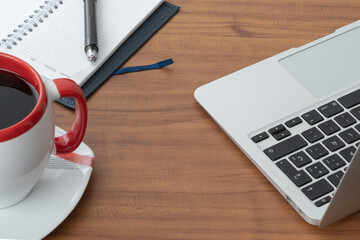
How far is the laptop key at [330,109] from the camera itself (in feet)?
2.27

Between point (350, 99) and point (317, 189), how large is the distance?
0.50 feet

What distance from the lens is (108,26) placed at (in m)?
0.80

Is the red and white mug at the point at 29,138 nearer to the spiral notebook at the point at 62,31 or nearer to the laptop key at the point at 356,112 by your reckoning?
the spiral notebook at the point at 62,31

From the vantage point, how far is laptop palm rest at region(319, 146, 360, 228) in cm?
52

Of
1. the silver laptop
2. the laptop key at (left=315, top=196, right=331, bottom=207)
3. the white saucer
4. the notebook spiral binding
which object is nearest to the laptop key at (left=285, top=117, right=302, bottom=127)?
the silver laptop

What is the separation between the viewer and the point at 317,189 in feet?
2.03

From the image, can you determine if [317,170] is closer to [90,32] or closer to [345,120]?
[345,120]

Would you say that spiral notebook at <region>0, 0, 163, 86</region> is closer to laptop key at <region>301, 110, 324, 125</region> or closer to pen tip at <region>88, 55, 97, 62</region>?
pen tip at <region>88, 55, 97, 62</region>

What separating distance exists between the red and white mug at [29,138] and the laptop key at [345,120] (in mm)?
313

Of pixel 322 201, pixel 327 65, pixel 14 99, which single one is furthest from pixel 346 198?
pixel 14 99

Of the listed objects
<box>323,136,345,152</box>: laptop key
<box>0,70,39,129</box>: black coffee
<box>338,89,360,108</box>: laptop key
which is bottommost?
<box>323,136,345,152</box>: laptop key

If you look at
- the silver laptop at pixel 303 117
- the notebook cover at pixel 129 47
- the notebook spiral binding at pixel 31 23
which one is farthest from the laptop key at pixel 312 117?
→ the notebook spiral binding at pixel 31 23

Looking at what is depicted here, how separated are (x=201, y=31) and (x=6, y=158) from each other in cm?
40

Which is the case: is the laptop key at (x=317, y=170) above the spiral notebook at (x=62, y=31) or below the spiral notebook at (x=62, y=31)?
below
